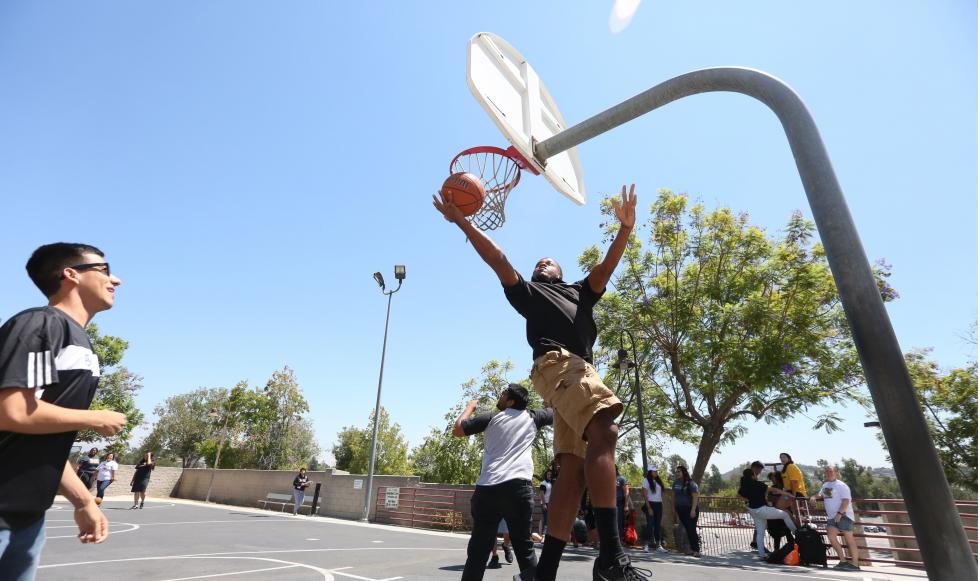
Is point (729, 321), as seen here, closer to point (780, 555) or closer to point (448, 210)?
point (780, 555)

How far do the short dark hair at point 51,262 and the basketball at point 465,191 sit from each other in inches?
90.4

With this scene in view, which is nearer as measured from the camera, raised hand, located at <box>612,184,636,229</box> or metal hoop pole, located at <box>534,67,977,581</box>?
metal hoop pole, located at <box>534,67,977,581</box>

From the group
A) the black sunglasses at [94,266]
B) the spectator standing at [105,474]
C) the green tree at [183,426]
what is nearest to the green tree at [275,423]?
the green tree at [183,426]

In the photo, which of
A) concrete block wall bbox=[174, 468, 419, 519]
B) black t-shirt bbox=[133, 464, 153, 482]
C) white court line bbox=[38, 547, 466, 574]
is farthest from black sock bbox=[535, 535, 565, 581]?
black t-shirt bbox=[133, 464, 153, 482]

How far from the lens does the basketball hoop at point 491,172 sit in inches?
177

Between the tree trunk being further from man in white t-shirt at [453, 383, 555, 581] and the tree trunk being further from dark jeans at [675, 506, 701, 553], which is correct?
man in white t-shirt at [453, 383, 555, 581]

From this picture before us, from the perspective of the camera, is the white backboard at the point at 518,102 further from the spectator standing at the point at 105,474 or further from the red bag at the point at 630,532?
the spectator standing at the point at 105,474

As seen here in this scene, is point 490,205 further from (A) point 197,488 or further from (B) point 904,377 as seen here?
(A) point 197,488

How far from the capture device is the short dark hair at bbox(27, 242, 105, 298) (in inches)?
86.7

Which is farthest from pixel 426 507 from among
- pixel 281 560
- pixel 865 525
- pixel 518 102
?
pixel 518 102

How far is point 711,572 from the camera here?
7.75 m

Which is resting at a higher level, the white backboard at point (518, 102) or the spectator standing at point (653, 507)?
the white backboard at point (518, 102)

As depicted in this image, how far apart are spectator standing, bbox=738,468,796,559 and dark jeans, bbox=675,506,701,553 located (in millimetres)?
1295

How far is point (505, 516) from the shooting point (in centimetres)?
375
